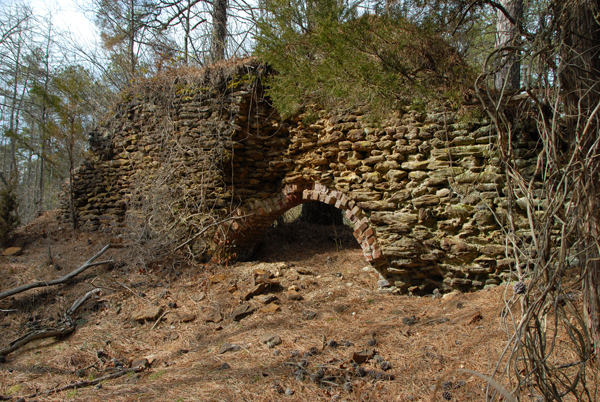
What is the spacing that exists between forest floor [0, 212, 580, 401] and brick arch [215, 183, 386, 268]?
1.77 feet

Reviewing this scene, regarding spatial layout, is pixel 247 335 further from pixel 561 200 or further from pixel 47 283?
pixel 47 283

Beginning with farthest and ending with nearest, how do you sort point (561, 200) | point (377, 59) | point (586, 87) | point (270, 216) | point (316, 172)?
point (270, 216) → point (316, 172) → point (377, 59) → point (586, 87) → point (561, 200)

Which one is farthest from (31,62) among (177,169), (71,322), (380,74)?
(380,74)

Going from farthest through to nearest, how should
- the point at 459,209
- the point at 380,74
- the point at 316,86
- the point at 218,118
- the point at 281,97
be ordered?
→ the point at 218,118 → the point at 281,97 → the point at 459,209 → the point at 316,86 → the point at 380,74

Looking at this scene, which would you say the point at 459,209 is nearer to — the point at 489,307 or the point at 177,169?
the point at 489,307

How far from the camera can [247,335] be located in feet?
12.8

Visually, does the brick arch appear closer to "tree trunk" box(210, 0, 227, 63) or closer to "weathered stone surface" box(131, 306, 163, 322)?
"weathered stone surface" box(131, 306, 163, 322)

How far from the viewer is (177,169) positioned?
618cm

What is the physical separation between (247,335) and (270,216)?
9.20ft

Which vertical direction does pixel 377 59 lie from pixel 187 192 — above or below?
above

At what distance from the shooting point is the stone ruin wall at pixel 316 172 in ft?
13.9

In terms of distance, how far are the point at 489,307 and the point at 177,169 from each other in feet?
16.1

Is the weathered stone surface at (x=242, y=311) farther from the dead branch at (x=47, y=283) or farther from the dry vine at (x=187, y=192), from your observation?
the dead branch at (x=47, y=283)

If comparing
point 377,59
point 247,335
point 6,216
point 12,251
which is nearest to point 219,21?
point 6,216
